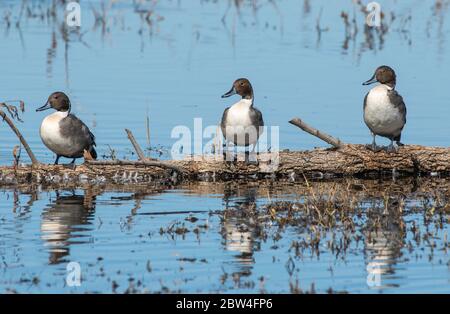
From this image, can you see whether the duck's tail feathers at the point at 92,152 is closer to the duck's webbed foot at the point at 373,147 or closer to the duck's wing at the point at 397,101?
the duck's webbed foot at the point at 373,147

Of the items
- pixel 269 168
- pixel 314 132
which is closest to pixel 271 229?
pixel 314 132

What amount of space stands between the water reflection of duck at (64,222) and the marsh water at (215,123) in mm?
18

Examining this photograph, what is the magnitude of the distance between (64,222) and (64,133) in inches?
74.9

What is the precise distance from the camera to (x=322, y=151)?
37.0 ft

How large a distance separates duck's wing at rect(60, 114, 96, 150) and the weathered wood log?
35cm

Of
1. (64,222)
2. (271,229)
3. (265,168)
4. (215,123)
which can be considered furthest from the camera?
(215,123)

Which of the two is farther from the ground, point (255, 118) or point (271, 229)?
point (255, 118)

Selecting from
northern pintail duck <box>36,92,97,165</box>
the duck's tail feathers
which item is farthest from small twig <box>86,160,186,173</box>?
the duck's tail feathers

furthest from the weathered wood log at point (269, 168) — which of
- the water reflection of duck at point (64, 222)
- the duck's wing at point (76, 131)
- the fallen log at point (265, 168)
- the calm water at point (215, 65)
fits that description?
the calm water at point (215, 65)

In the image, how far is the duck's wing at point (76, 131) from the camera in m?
11.1

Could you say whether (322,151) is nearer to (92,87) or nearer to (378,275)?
(378,275)

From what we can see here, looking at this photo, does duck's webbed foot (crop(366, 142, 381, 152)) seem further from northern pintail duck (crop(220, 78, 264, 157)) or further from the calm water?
the calm water

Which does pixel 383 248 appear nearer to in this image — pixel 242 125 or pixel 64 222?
pixel 64 222

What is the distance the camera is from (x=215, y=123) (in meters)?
13.8
